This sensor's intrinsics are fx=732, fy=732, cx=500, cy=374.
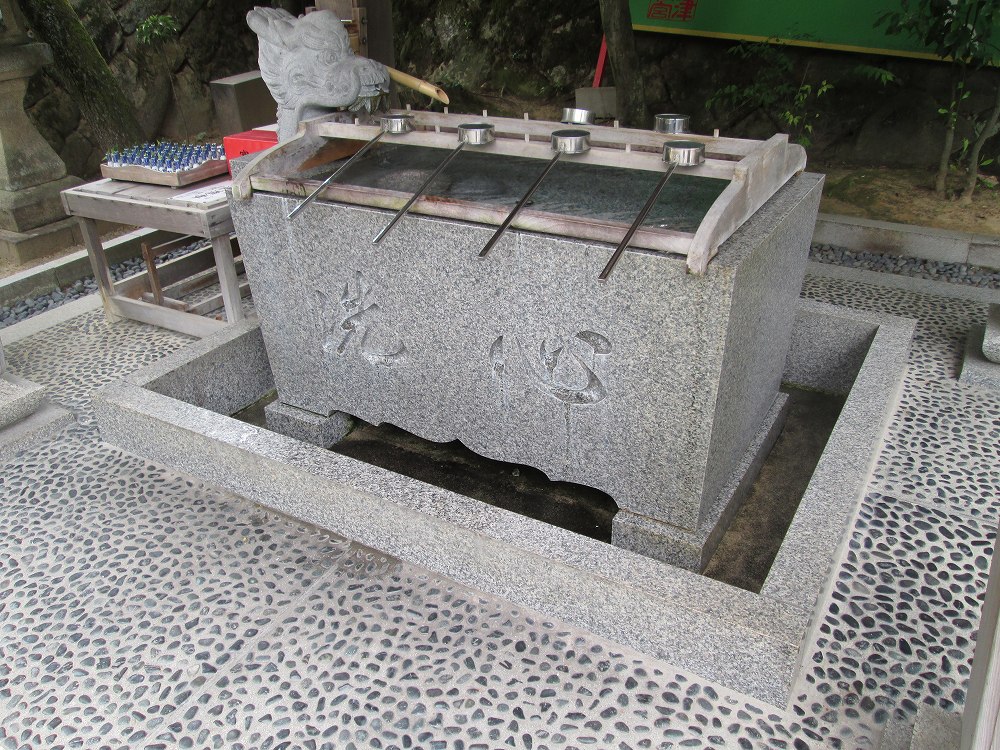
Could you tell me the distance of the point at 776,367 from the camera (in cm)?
330

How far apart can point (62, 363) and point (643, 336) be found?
3554 millimetres

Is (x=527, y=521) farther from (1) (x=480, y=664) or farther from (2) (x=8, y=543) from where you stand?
(2) (x=8, y=543)

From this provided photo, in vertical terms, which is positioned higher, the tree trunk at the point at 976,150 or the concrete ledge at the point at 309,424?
the tree trunk at the point at 976,150

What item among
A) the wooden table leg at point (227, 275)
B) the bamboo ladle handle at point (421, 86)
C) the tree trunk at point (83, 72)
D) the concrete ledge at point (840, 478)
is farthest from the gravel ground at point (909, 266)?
the tree trunk at point (83, 72)

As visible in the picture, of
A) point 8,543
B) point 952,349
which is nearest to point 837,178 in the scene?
point 952,349

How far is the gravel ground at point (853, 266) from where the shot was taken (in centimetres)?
504

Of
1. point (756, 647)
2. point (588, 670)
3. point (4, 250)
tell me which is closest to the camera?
point (756, 647)

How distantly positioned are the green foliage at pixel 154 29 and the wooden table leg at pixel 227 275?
709cm

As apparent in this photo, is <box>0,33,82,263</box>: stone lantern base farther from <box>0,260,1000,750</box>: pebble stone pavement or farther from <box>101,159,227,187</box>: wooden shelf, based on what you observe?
<box>0,260,1000,750</box>: pebble stone pavement

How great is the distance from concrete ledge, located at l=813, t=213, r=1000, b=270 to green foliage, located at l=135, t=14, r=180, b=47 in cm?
857

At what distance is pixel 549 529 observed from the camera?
242cm

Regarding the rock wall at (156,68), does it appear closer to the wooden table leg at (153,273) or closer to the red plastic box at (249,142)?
the wooden table leg at (153,273)

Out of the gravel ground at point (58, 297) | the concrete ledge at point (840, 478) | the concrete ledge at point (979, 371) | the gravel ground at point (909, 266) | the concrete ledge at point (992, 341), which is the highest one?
the concrete ledge at point (840, 478)

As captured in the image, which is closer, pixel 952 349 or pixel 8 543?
pixel 8 543
